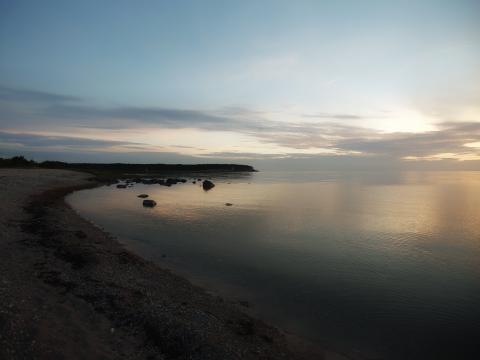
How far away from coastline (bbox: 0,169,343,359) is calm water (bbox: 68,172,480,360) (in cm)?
195

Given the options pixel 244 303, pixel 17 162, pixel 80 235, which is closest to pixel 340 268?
pixel 244 303

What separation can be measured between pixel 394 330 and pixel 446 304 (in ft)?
15.0

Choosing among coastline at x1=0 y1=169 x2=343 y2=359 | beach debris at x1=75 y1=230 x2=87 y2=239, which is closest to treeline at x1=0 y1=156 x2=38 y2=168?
beach debris at x1=75 y1=230 x2=87 y2=239

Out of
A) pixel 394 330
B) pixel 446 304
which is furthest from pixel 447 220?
pixel 394 330

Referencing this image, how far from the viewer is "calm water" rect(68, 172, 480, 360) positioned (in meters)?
11.6

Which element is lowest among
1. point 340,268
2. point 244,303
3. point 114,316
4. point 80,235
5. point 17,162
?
point 244,303

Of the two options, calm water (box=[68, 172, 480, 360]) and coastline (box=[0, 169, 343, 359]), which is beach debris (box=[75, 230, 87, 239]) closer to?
calm water (box=[68, 172, 480, 360])

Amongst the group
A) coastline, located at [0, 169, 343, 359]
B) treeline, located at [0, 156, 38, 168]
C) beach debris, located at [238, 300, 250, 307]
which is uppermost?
treeline, located at [0, 156, 38, 168]

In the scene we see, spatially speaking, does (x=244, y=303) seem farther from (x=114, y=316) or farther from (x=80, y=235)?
(x=80, y=235)

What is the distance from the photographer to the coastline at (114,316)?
8.33 meters

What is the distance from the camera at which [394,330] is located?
11.7 metres

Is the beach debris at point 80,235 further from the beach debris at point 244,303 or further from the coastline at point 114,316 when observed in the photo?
the beach debris at point 244,303

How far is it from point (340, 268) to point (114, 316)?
13447 millimetres

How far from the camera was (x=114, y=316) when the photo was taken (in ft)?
33.0
